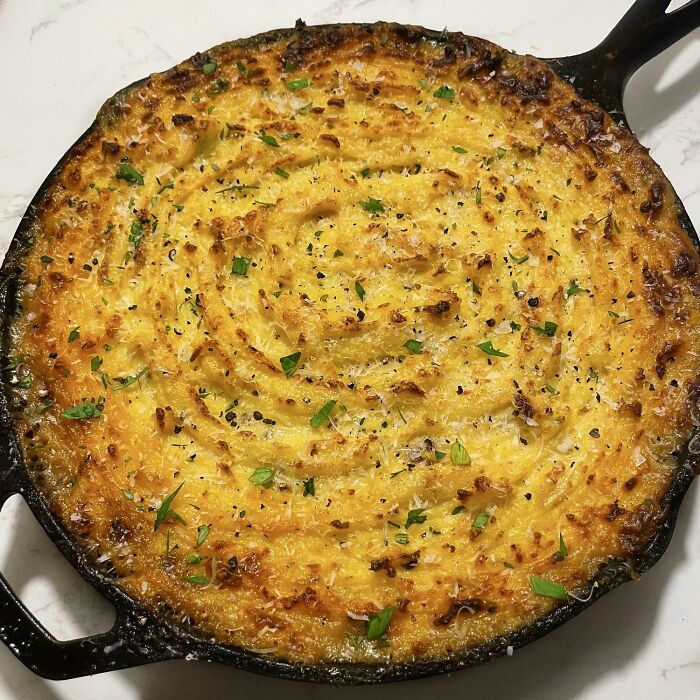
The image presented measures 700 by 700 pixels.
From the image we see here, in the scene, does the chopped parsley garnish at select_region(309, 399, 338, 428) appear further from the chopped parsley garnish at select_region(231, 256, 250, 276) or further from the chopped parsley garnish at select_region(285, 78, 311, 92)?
the chopped parsley garnish at select_region(285, 78, 311, 92)

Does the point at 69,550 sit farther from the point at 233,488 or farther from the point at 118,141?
the point at 118,141

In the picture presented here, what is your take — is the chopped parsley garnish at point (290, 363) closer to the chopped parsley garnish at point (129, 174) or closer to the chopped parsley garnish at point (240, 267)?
the chopped parsley garnish at point (240, 267)

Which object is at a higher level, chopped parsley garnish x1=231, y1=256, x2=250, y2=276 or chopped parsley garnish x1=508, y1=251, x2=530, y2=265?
chopped parsley garnish x1=231, y1=256, x2=250, y2=276

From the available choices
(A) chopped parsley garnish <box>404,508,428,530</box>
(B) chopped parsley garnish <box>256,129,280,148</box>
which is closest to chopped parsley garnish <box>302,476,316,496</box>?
(A) chopped parsley garnish <box>404,508,428,530</box>

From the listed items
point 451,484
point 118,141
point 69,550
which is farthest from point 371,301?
point 69,550

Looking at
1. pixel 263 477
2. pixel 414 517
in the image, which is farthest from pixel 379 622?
pixel 263 477

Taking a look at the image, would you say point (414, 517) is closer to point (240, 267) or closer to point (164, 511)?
point (164, 511)

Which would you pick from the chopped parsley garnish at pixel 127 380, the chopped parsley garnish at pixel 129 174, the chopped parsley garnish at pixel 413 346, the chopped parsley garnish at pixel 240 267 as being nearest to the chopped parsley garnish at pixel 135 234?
the chopped parsley garnish at pixel 129 174
